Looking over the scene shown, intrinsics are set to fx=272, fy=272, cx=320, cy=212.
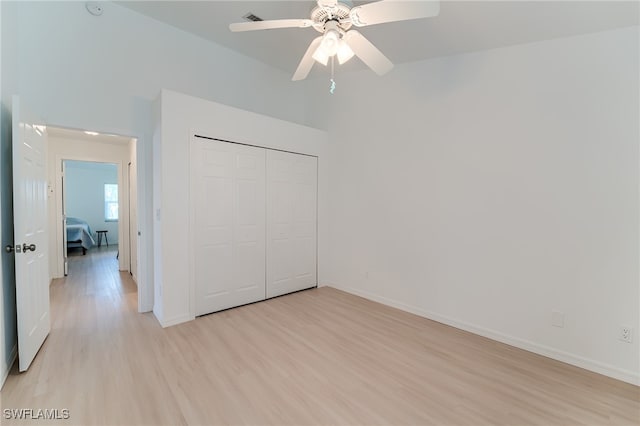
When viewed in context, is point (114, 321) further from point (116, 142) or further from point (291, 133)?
point (116, 142)

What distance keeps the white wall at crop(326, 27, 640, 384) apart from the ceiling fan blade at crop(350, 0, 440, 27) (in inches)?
63.5

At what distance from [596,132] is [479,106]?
96 cm

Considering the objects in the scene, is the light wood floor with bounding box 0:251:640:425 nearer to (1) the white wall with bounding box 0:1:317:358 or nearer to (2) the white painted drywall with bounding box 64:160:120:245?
(1) the white wall with bounding box 0:1:317:358

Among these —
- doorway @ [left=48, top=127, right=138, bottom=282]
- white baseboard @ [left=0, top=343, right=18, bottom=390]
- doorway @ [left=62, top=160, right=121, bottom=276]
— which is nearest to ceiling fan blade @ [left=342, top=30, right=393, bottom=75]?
white baseboard @ [left=0, top=343, right=18, bottom=390]

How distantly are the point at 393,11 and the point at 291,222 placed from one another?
287 cm

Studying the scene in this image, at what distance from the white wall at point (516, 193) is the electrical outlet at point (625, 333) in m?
0.03

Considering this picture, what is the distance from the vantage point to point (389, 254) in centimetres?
358

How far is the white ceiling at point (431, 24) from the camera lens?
2121 millimetres

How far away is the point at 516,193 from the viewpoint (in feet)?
8.52

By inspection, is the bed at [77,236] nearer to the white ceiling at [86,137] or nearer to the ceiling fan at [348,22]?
the white ceiling at [86,137]

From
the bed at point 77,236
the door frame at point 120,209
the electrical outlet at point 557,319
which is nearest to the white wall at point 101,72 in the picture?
the door frame at point 120,209

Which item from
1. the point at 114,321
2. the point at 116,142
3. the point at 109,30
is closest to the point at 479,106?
the point at 109,30

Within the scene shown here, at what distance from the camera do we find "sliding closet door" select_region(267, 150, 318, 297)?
3781 millimetres

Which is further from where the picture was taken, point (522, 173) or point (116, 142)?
point (116, 142)
